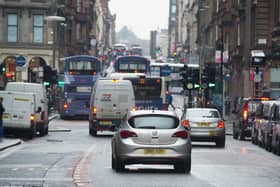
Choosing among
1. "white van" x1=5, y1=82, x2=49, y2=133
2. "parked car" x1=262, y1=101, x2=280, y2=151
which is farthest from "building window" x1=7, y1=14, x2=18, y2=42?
"parked car" x1=262, y1=101, x2=280, y2=151

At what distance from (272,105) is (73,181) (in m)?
17.9

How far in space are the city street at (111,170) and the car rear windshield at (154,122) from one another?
112cm

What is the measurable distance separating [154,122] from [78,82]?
43.6 meters

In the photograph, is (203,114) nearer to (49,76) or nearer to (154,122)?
(154,122)

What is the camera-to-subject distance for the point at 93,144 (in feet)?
130

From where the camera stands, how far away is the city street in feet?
70.3

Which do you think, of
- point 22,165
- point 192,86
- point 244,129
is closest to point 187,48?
point 192,86

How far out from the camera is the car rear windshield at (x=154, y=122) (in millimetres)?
24172

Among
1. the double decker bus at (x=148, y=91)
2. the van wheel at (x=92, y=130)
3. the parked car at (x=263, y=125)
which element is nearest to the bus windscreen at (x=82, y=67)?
the double decker bus at (x=148, y=91)

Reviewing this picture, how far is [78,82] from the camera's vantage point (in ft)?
222

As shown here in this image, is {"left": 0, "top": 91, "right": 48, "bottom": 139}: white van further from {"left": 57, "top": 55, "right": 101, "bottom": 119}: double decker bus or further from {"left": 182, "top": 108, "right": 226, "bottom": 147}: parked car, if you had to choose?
{"left": 57, "top": 55, "right": 101, "bottom": 119}: double decker bus

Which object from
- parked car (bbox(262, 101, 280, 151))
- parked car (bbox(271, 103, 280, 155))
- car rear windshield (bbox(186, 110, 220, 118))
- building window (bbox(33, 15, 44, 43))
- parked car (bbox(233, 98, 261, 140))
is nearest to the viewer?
parked car (bbox(271, 103, 280, 155))

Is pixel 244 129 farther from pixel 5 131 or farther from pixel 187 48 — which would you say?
pixel 187 48

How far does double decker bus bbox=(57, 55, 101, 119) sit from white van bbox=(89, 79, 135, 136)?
2105 centimetres
